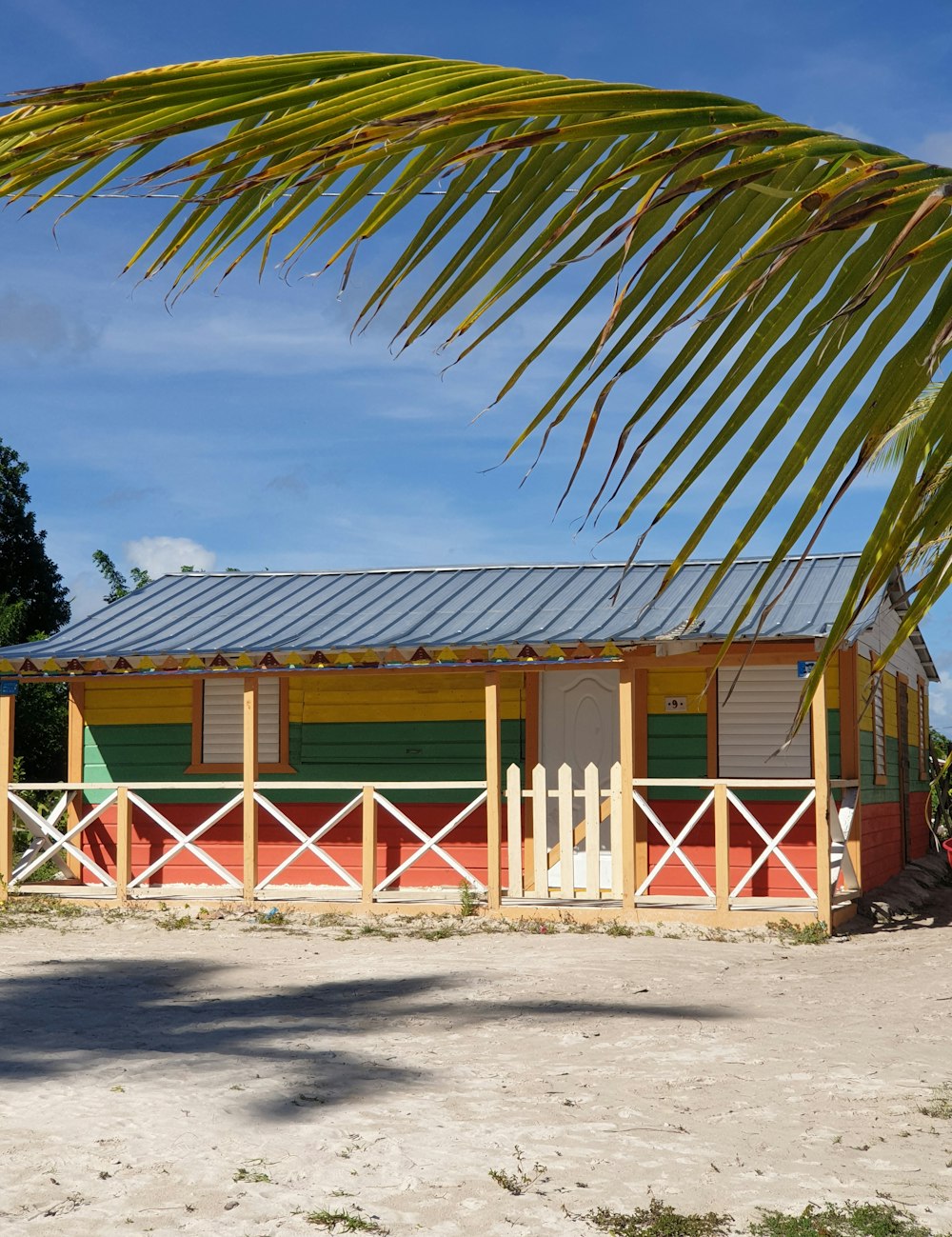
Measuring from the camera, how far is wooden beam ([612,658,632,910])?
12.4 m

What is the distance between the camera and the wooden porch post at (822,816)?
11906 mm

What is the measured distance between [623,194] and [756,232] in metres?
0.14

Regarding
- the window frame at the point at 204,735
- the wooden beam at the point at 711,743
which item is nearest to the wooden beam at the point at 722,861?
the wooden beam at the point at 711,743

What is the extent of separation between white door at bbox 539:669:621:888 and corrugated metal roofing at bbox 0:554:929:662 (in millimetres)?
792

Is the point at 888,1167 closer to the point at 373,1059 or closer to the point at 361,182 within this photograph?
the point at 373,1059

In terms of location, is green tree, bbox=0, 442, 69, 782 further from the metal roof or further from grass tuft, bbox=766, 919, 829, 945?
grass tuft, bbox=766, 919, 829, 945

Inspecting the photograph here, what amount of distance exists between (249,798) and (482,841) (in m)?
2.56

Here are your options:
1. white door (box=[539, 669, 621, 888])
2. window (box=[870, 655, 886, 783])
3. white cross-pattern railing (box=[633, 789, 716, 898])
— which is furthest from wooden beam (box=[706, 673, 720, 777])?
window (box=[870, 655, 886, 783])

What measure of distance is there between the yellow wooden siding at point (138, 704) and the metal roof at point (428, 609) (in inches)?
25.6

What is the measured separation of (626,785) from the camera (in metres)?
12.6

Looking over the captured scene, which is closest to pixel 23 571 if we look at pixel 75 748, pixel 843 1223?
pixel 75 748

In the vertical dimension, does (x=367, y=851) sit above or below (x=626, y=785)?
below

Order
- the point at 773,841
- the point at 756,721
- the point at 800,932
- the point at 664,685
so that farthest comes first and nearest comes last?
the point at 664,685, the point at 756,721, the point at 773,841, the point at 800,932

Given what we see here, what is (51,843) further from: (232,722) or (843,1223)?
(843,1223)
